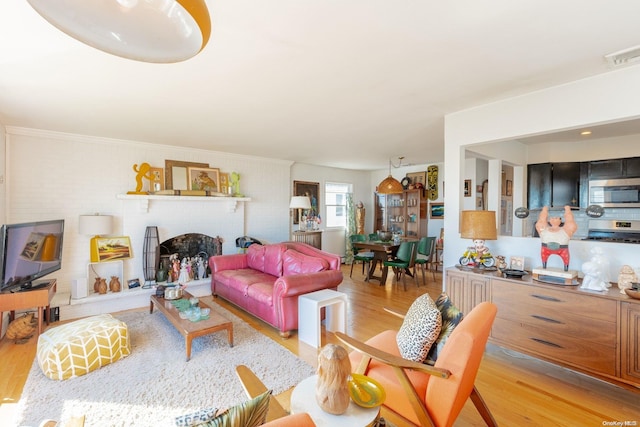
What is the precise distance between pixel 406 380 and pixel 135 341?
9.75 feet

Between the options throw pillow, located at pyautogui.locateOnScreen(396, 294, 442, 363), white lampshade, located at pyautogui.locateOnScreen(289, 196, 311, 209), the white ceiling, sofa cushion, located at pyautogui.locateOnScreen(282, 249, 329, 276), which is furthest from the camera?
white lampshade, located at pyautogui.locateOnScreen(289, 196, 311, 209)

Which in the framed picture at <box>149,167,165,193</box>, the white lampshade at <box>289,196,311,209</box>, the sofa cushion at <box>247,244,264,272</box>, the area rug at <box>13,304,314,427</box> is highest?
the framed picture at <box>149,167,165,193</box>

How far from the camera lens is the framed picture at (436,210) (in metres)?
6.84

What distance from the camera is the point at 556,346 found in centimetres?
240

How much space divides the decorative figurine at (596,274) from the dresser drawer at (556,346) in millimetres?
416

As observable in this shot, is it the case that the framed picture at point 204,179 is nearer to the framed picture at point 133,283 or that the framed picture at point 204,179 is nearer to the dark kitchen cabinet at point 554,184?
the framed picture at point 133,283

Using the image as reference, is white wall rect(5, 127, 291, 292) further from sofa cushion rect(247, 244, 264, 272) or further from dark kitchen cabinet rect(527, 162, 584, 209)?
dark kitchen cabinet rect(527, 162, 584, 209)

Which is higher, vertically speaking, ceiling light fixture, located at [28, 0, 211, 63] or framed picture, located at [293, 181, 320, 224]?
ceiling light fixture, located at [28, 0, 211, 63]

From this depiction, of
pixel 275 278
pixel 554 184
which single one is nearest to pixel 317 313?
pixel 275 278

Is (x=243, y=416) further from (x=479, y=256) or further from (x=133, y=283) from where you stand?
(x=133, y=283)

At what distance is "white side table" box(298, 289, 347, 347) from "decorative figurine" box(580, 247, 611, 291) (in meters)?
2.09

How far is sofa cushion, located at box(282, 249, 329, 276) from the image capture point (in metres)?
3.75

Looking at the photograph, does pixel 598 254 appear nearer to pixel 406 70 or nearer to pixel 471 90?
pixel 471 90

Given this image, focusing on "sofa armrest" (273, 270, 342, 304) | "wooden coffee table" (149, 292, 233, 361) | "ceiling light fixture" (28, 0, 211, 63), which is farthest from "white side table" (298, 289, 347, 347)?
"ceiling light fixture" (28, 0, 211, 63)
